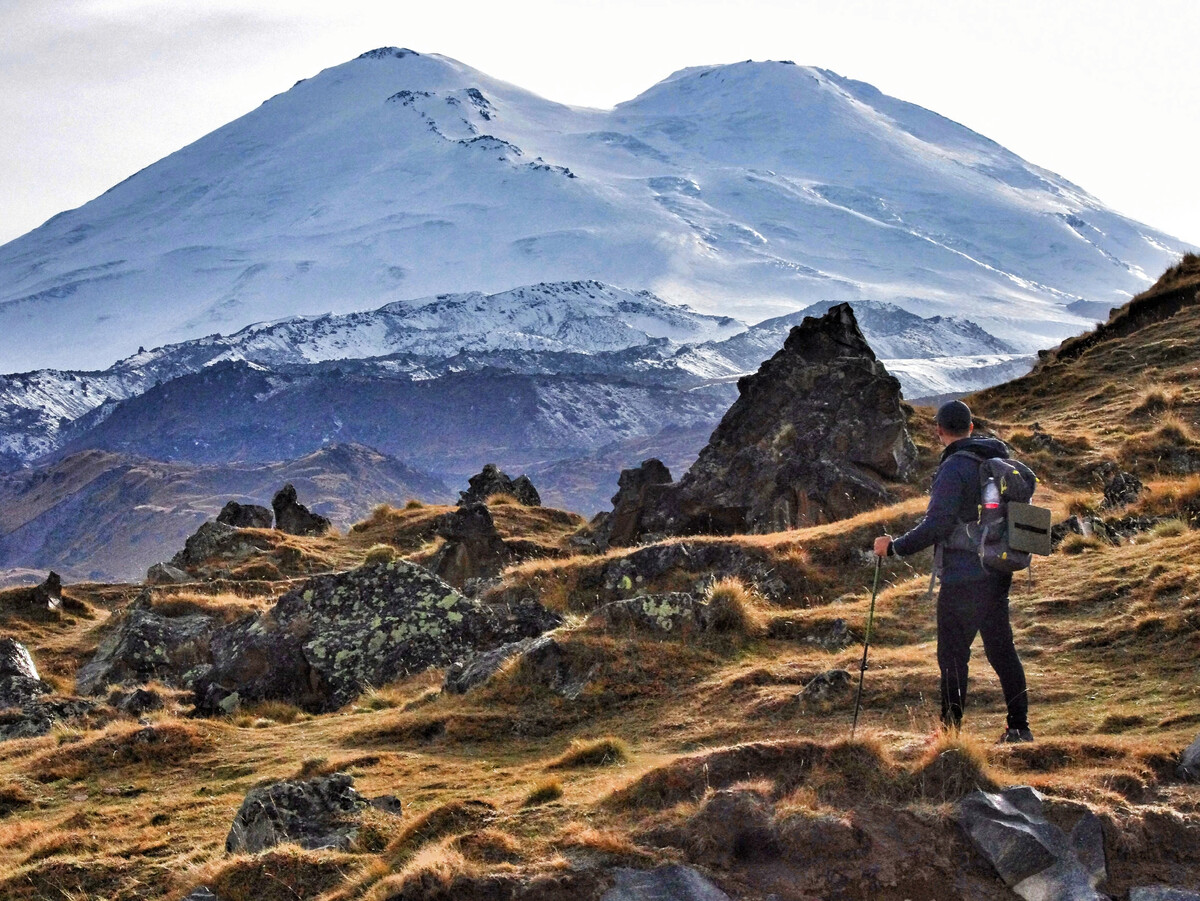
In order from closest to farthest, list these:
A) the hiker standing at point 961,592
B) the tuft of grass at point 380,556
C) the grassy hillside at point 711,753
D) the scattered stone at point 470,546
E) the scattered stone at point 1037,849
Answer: the scattered stone at point 1037,849 < the grassy hillside at point 711,753 < the hiker standing at point 961,592 < the tuft of grass at point 380,556 < the scattered stone at point 470,546

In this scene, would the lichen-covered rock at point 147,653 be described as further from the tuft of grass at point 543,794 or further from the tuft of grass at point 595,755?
the tuft of grass at point 543,794

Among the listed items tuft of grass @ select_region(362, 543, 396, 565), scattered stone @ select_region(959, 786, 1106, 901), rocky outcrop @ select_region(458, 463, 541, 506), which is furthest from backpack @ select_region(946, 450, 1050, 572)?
rocky outcrop @ select_region(458, 463, 541, 506)

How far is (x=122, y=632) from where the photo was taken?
72.7ft

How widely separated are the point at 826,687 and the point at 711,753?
273 cm

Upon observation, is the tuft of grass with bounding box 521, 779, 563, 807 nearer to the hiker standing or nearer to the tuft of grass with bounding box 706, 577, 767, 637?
the hiker standing

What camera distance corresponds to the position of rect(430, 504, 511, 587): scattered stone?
92.0 feet

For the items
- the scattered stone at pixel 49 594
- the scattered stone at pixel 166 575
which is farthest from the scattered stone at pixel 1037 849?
the scattered stone at pixel 166 575

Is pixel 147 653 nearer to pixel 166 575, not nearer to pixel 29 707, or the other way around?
pixel 29 707

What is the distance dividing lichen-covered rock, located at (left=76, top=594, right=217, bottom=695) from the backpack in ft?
43.4

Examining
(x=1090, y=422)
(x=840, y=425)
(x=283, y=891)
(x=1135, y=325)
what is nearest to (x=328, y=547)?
(x=840, y=425)

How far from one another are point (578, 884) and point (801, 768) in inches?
70.8

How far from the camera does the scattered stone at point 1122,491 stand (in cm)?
1989

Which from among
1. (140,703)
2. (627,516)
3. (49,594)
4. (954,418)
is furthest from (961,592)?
(49,594)

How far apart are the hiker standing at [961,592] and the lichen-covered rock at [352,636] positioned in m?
7.37
